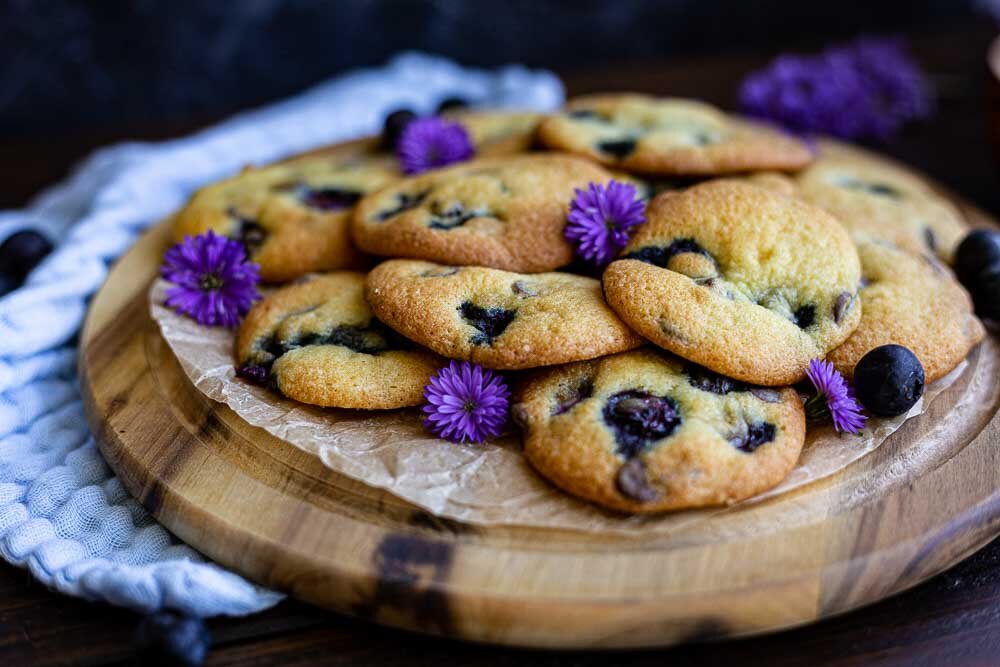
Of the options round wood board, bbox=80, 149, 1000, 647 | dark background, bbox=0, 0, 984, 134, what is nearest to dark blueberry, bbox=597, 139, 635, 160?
round wood board, bbox=80, 149, 1000, 647

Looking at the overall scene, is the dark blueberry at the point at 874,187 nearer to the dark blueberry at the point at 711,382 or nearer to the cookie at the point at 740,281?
the cookie at the point at 740,281

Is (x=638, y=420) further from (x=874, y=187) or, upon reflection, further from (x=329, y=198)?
(x=874, y=187)

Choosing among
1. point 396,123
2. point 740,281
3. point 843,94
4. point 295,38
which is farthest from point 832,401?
point 295,38

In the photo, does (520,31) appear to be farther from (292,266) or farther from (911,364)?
(911,364)

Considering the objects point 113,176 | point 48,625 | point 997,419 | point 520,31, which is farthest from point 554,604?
point 520,31

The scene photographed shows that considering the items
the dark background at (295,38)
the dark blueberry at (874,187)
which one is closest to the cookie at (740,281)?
the dark blueberry at (874,187)

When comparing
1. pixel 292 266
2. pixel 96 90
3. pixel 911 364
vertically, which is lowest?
pixel 96 90

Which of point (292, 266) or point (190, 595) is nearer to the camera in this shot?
point (190, 595)
